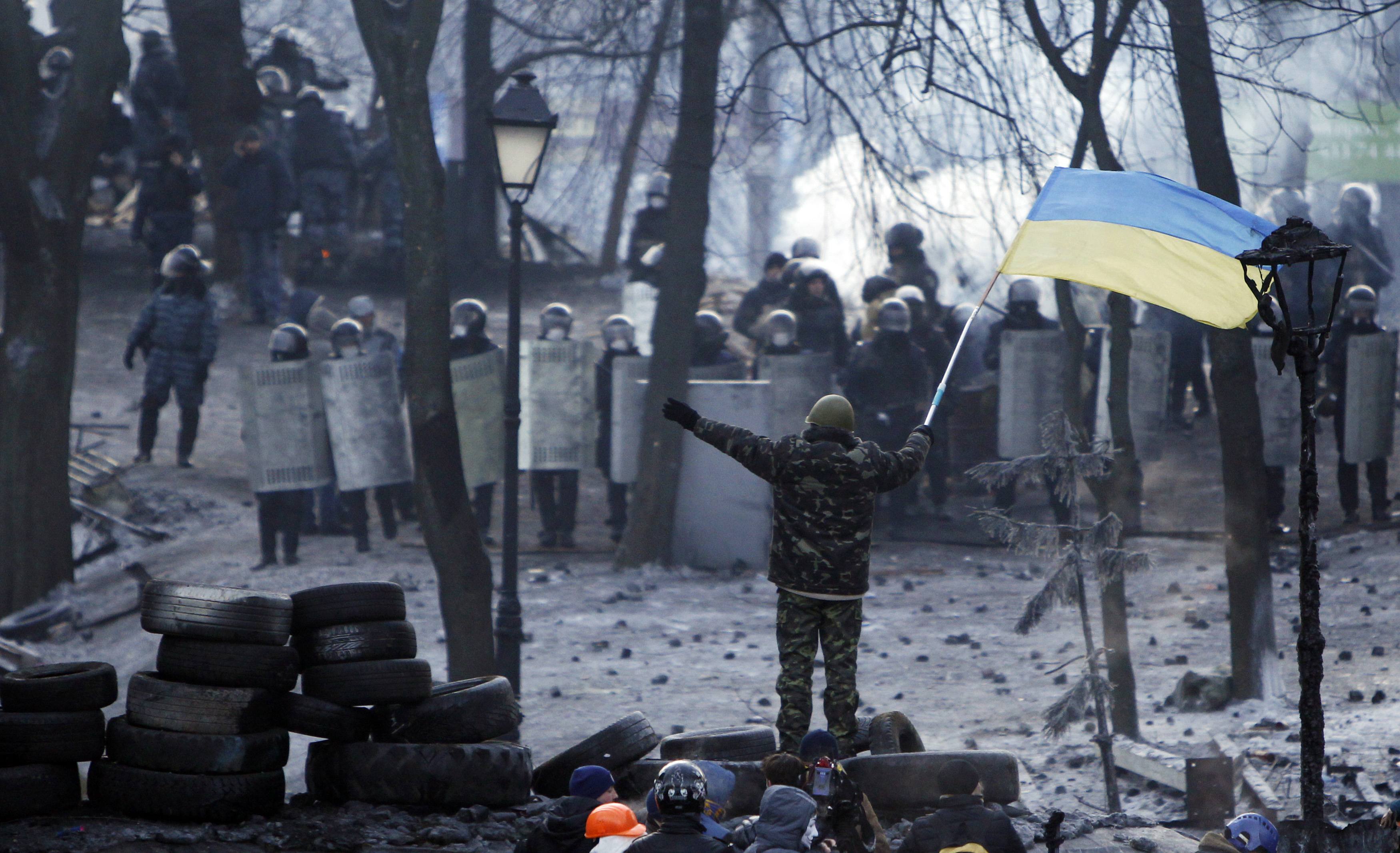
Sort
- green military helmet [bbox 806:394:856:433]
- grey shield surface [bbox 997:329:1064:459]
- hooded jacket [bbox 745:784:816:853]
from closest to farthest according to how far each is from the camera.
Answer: hooded jacket [bbox 745:784:816:853] < green military helmet [bbox 806:394:856:433] < grey shield surface [bbox 997:329:1064:459]

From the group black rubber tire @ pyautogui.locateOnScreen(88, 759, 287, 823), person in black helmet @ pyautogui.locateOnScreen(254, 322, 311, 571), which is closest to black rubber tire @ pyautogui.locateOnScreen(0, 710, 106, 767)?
black rubber tire @ pyautogui.locateOnScreen(88, 759, 287, 823)

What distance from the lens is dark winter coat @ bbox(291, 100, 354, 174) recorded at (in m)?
20.6

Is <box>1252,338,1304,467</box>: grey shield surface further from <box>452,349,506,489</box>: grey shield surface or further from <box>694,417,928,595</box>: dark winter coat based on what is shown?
<box>694,417,928,595</box>: dark winter coat

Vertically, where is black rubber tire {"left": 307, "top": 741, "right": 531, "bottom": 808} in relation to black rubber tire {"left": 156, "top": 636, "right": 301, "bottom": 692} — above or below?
below

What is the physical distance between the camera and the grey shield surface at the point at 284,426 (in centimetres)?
1407

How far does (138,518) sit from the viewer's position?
50.7 ft

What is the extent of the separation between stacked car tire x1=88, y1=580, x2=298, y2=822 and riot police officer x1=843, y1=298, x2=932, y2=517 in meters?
8.40

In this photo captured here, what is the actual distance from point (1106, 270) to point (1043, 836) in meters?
2.65

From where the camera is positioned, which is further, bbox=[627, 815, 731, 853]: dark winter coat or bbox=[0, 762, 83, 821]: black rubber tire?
bbox=[0, 762, 83, 821]: black rubber tire

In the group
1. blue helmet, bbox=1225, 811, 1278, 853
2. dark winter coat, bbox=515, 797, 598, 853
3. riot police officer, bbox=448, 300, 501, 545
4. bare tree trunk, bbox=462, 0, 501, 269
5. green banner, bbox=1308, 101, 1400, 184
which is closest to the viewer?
blue helmet, bbox=1225, 811, 1278, 853

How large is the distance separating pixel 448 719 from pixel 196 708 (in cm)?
117

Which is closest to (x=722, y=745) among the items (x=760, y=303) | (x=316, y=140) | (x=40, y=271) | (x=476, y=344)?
(x=476, y=344)

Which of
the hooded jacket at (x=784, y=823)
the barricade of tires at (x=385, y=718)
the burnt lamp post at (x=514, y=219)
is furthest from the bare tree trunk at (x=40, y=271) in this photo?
the hooded jacket at (x=784, y=823)

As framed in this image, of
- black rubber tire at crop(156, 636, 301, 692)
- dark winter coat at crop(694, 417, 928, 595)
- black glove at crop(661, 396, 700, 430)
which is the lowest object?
black rubber tire at crop(156, 636, 301, 692)
